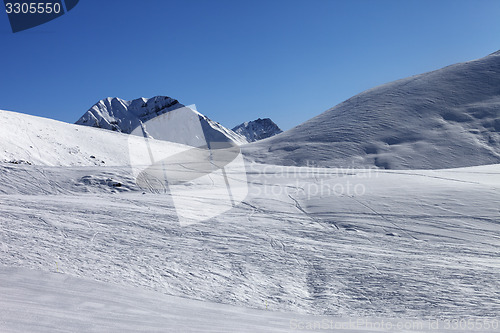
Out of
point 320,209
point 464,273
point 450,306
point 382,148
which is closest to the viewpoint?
point 450,306

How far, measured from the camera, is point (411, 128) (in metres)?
35.0

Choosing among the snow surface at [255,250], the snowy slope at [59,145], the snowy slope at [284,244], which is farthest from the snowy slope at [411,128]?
the snowy slope at [284,244]

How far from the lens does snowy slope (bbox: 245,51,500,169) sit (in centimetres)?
3022

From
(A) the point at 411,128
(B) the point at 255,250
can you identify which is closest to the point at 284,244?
(B) the point at 255,250

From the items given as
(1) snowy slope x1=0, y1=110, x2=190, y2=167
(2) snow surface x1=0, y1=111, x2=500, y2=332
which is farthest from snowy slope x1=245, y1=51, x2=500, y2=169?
(2) snow surface x1=0, y1=111, x2=500, y2=332

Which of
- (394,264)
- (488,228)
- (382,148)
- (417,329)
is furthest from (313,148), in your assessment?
(417,329)

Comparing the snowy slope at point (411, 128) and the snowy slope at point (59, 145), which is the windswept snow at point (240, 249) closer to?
the snowy slope at point (59, 145)

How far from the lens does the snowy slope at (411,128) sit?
3022 cm

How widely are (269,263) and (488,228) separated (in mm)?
5963

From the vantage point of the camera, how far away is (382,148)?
105 feet

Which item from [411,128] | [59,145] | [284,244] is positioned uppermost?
[411,128]

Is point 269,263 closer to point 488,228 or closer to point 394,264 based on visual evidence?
point 394,264

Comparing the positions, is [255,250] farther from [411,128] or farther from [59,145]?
[411,128]

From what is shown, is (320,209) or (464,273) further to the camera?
(320,209)
